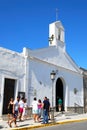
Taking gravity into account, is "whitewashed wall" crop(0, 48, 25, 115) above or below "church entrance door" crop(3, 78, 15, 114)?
above

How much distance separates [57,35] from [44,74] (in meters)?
4.89

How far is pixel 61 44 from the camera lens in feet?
72.5

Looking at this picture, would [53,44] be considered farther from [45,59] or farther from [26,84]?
[26,84]

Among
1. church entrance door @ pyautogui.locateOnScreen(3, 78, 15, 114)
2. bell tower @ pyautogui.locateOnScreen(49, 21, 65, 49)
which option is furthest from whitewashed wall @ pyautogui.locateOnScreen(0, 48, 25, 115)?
bell tower @ pyautogui.locateOnScreen(49, 21, 65, 49)

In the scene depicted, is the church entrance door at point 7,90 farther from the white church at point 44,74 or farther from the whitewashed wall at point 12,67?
the whitewashed wall at point 12,67

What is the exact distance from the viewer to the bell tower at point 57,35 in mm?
21453

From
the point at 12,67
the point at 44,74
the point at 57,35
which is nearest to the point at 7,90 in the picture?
the point at 12,67

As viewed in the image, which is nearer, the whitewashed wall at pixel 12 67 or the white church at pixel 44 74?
the whitewashed wall at pixel 12 67

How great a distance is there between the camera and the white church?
51.1 feet

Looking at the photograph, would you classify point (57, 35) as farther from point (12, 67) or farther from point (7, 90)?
point (7, 90)

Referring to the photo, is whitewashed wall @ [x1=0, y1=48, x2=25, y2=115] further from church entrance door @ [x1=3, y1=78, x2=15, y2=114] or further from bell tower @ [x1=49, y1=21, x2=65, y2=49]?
bell tower @ [x1=49, y1=21, x2=65, y2=49]

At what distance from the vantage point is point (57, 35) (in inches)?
861

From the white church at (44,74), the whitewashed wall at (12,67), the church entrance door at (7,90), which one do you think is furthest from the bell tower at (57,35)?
the church entrance door at (7,90)

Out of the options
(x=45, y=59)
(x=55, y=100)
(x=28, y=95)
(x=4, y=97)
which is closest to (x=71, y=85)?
(x=55, y=100)
